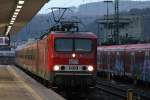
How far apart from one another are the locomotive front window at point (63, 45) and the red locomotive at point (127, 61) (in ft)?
27.9

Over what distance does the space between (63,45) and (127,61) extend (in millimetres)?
14298

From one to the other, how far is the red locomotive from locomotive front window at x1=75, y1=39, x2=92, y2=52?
8200 mm

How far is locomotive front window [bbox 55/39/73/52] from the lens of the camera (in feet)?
72.7

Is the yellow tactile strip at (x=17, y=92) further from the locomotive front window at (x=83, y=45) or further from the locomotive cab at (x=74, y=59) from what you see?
the locomotive front window at (x=83, y=45)

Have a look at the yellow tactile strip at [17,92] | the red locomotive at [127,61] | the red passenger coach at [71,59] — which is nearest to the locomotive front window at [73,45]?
the red passenger coach at [71,59]

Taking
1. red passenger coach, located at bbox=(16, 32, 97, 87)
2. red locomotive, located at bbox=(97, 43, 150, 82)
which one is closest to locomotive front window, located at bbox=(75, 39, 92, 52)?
red passenger coach, located at bbox=(16, 32, 97, 87)

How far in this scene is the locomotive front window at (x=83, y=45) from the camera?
22.2 m

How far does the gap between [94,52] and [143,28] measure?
90.5 meters

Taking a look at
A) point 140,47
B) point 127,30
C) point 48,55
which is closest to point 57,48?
point 48,55

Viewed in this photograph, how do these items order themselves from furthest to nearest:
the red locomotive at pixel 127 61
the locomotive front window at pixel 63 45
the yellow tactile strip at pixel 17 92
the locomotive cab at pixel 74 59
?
the red locomotive at pixel 127 61 < the locomotive front window at pixel 63 45 < the locomotive cab at pixel 74 59 < the yellow tactile strip at pixel 17 92

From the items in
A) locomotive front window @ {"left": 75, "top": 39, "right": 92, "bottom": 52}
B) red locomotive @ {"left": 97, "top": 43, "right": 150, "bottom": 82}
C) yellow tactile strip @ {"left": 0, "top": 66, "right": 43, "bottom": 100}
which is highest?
locomotive front window @ {"left": 75, "top": 39, "right": 92, "bottom": 52}

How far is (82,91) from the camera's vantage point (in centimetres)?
2211

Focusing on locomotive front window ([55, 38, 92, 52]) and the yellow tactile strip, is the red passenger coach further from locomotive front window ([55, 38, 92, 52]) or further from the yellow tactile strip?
the yellow tactile strip

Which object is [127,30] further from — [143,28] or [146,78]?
[146,78]
